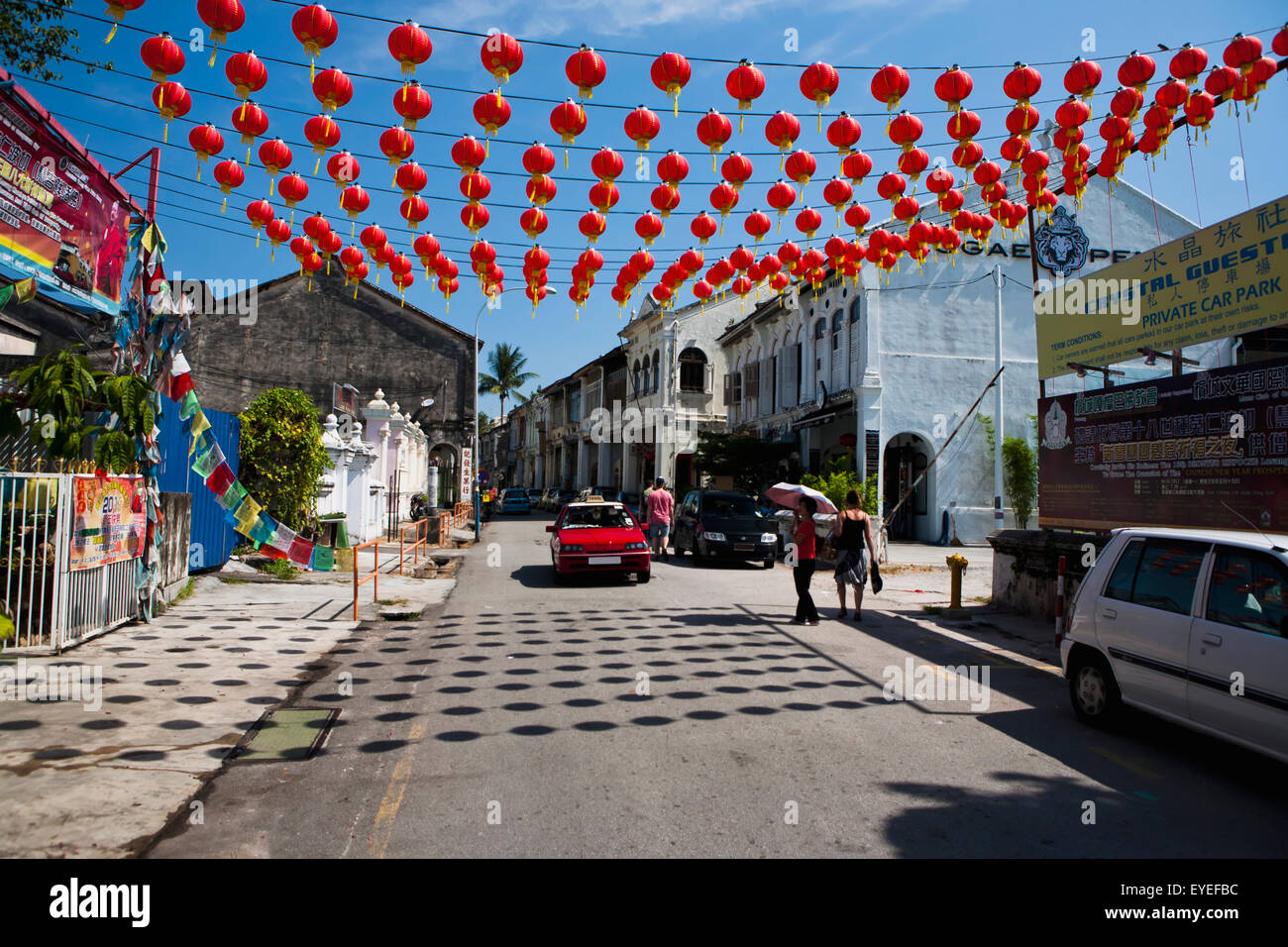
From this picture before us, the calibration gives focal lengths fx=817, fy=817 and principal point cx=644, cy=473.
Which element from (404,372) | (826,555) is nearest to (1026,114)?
(826,555)

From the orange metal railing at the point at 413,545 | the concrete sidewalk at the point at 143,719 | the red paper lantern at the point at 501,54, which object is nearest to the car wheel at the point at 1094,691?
the concrete sidewalk at the point at 143,719

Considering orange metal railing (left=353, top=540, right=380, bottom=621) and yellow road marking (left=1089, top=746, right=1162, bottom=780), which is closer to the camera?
yellow road marking (left=1089, top=746, right=1162, bottom=780)

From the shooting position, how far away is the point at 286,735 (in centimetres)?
596

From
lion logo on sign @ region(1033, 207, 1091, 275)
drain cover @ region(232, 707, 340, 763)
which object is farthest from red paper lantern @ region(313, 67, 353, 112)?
lion logo on sign @ region(1033, 207, 1091, 275)

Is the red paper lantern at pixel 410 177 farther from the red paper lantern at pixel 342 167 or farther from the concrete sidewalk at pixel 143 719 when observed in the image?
the concrete sidewalk at pixel 143 719

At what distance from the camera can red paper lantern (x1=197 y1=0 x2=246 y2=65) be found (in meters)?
6.61

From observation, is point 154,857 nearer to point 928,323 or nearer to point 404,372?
point 928,323

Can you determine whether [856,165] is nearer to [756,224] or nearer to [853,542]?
[756,224]

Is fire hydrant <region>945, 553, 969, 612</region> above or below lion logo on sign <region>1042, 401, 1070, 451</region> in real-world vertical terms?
below

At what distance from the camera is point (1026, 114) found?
8.60 meters

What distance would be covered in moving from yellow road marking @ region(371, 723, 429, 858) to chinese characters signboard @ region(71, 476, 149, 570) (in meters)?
4.84

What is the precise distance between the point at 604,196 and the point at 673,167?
90cm

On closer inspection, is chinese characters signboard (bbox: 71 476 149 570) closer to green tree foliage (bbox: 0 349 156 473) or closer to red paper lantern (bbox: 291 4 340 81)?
green tree foliage (bbox: 0 349 156 473)
